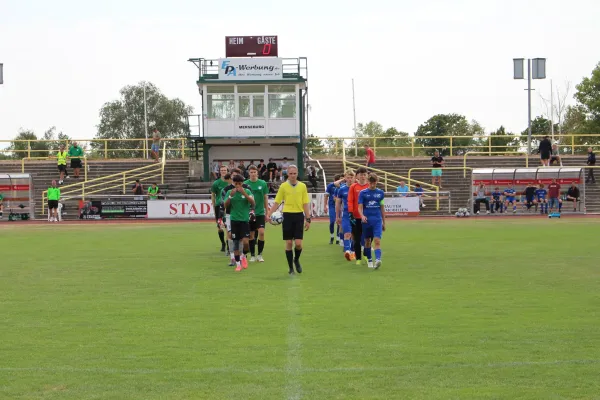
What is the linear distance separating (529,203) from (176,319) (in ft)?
106

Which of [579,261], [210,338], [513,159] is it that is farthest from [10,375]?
[513,159]

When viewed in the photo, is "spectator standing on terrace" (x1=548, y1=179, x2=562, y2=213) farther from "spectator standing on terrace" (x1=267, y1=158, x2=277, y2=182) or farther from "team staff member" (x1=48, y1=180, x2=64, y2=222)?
"team staff member" (x1=48, y1=180, x2=64, y2=222)

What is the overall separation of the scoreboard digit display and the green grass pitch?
101ft

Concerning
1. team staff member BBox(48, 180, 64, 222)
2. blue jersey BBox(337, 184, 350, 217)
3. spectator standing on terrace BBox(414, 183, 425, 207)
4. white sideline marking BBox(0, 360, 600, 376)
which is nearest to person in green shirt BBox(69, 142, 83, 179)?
team staff member BBox(48, 180, 64, 222)

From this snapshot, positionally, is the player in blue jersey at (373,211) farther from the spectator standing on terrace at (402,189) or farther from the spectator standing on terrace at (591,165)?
the spectator standing on terrace at (591,165)

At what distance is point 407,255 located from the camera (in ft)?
63.4

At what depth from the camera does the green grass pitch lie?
6992 millimetres

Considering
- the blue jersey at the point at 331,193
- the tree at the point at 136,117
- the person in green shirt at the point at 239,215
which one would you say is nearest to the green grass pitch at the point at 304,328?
the person in green shirt at the point at 239,215

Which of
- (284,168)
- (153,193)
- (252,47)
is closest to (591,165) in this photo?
(284,168)

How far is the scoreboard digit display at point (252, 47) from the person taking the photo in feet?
159

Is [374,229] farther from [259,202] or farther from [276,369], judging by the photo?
[276,369]

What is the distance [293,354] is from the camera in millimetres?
8133

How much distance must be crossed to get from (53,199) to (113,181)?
7.42 meters

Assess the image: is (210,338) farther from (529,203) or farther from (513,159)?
(513,159)
